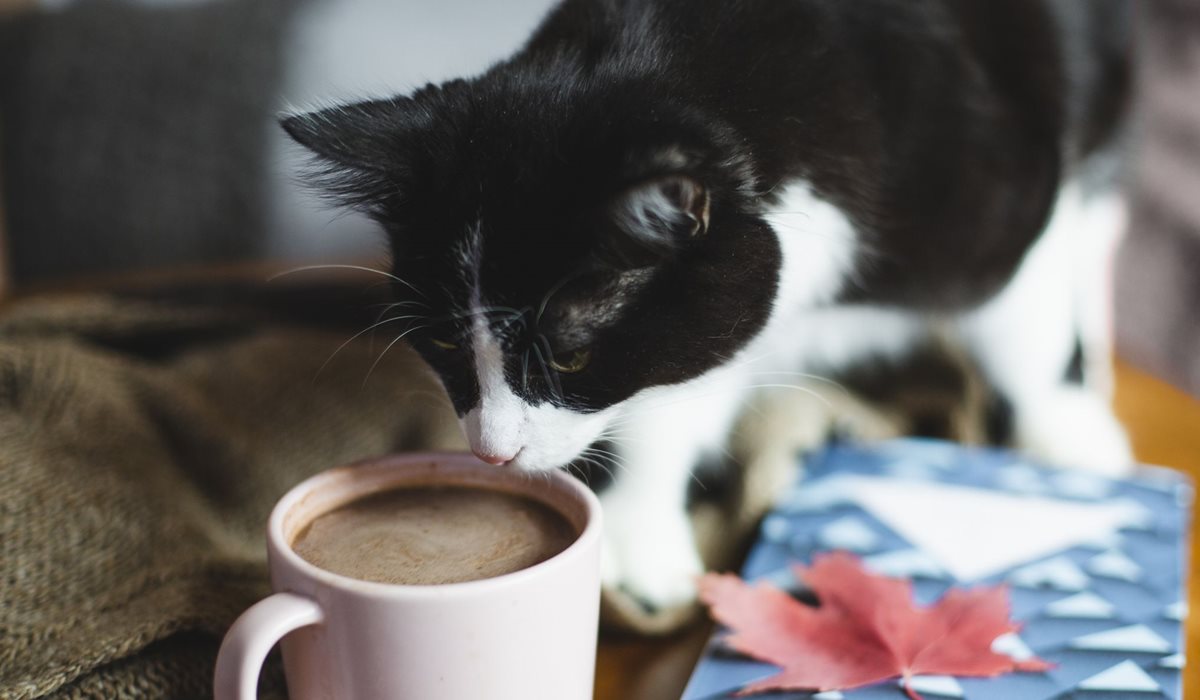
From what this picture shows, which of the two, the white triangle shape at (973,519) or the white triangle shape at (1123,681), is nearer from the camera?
the white triangle shape at (1123,681)

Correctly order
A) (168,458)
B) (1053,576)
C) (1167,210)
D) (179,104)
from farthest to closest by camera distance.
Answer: (179,104)
(1167,210)
(168,458)
(1053,576)

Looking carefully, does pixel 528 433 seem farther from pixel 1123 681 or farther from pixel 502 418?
pixel 1123 681

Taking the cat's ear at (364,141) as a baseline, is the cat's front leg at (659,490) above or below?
below

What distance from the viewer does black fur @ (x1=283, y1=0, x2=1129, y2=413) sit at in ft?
1.73

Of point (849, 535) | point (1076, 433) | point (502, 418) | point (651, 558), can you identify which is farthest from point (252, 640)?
point (1076, 433)

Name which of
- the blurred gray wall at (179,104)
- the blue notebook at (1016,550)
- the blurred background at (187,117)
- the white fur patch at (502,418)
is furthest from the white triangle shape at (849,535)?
the blurred gray wall at (179,104)

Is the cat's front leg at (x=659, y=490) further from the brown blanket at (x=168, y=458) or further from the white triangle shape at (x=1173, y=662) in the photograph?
the white triangle shape at (x=1173, y=662)

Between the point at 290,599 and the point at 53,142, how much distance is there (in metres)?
1.27

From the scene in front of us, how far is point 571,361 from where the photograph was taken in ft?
1.86

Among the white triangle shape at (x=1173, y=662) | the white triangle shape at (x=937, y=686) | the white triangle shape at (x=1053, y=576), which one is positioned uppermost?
the white triangle shape at (x=1053, y=576)

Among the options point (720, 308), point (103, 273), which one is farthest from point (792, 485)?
point (103, 273)

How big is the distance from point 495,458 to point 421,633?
135mm

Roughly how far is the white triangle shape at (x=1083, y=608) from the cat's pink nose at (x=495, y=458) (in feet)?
1.11

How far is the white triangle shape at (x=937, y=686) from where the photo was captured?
1.77 feet
